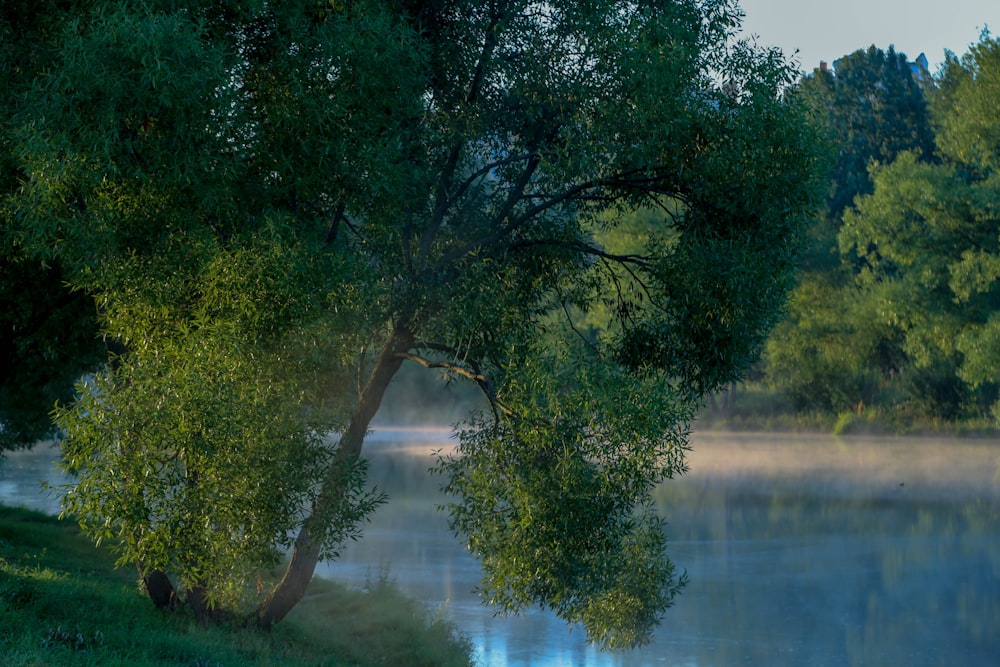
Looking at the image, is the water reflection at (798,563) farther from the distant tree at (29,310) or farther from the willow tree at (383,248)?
the distant tree at (29,310)

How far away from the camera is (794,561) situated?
34125 millimetres

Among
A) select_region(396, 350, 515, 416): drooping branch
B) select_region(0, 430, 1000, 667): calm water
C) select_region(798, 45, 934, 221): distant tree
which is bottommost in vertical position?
select_region(0, 430, 1000, 667): calm water

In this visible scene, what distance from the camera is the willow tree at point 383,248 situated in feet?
46.6

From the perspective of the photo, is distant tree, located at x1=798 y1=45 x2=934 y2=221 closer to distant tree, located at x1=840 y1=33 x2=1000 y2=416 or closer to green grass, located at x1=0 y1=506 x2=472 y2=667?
distant tree, located at x1=840 y1=33 x2=1000 y2=416

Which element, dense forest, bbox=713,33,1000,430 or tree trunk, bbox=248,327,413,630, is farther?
dense forest, bbox=713,33,1000,430

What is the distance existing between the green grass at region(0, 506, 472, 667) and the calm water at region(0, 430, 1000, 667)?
5.36 ft

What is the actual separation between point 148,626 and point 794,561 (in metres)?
22.4

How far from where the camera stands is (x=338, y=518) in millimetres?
15734

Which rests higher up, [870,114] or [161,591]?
[870,114]

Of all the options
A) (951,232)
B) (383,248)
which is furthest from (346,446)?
(951,232)

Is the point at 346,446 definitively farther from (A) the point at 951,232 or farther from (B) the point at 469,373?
(A) the point at 951,232

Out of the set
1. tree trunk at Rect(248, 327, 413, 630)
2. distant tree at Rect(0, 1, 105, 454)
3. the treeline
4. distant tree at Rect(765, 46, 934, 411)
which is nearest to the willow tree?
tree trunk at Rect(248, 327, 413, 630)

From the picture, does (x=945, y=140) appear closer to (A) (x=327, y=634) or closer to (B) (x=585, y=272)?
(B) (x=585, y=272)

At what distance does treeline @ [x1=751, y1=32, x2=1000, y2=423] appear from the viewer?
53.2m
